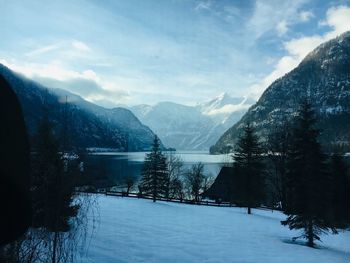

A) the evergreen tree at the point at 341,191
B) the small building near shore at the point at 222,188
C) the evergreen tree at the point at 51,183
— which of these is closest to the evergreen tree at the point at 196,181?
the small building near shore at the point at 222,188

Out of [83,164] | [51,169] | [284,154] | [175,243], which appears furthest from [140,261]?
[284,154]

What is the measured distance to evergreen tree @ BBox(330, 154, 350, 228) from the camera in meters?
34.4

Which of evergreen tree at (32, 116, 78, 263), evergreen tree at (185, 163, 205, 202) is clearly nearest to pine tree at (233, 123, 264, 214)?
evergreen tree at (185, 163, 205, 202)

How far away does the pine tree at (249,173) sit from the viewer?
115 feet

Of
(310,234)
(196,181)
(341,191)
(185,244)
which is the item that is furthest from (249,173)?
(185,244)

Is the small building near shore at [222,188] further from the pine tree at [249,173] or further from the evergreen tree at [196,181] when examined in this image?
the pine tree at [249,173]

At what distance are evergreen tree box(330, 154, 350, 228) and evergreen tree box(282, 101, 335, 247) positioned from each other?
48.3ft

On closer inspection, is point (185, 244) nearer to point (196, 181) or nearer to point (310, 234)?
point (310, 234)

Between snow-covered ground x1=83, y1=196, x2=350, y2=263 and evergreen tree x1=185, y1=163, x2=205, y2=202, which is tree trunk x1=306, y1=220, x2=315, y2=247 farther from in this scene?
evergreen tree x1=185, y1=163, x2=205, y2=202

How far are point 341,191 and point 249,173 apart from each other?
10176mm

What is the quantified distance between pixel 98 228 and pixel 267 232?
1257cm

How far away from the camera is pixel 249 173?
1399 inches

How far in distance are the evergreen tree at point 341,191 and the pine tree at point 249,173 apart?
768 cm

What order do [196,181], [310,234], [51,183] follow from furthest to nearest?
[196,181]
[310,234]
[51,183]
